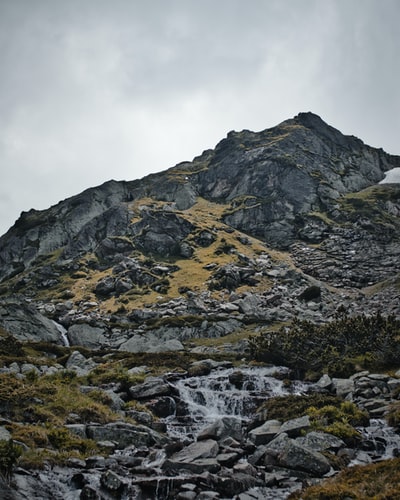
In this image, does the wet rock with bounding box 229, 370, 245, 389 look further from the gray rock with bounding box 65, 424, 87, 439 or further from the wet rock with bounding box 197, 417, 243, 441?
the gray rock with bounding box 65, 424, 87, 439

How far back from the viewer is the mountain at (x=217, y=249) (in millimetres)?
66562

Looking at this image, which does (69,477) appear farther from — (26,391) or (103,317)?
(103,317)

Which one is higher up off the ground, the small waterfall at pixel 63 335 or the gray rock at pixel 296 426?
the small waterfall at pixel 63 335

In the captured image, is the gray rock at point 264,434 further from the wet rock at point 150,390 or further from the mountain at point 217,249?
the mountain at point 217,249

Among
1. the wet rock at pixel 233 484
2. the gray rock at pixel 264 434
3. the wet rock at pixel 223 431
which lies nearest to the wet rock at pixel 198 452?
the wet rock at pixel 223 431

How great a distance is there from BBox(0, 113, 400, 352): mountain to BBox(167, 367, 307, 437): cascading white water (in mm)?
16707

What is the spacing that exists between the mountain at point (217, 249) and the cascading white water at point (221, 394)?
1671cm

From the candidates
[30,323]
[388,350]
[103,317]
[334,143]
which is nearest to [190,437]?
[388,350]

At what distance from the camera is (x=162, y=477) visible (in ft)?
51.0

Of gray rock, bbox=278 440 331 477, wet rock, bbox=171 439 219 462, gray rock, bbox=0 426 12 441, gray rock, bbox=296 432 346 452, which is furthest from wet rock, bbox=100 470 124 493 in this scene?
gray rock, bbox=296 432 346 452

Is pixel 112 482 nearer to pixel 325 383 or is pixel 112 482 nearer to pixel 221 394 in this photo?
pixel 221 394

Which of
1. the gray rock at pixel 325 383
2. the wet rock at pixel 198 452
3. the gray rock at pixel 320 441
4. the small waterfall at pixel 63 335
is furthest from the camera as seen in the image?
the small waterfall at pixel 63 335

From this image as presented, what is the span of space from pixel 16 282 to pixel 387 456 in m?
117

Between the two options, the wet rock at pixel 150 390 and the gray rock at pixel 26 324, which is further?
the gray rock at pixel 26 324
